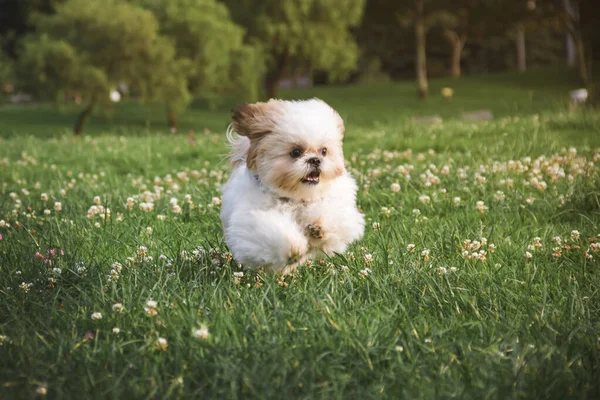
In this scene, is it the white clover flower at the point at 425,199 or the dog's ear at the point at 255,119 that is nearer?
the dog's ear at the point at 255,119

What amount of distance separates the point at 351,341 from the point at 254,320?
59cm

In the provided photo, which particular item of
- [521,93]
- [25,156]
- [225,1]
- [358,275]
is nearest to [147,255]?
[358,275]

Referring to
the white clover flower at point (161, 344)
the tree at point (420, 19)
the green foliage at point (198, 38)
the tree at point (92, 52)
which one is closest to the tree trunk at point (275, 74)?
the green foliage at point (198, 38)

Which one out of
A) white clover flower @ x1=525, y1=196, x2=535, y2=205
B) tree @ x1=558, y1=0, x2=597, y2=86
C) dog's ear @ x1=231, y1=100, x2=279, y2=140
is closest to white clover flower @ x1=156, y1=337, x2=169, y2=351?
dog's ear @ x1=231, y1=100, x2=279, y2=140

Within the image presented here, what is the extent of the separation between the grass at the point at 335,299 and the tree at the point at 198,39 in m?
18.9

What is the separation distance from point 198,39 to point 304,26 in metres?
7.65

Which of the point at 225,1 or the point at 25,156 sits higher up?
the point at 225,1

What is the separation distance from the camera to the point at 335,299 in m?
4.30

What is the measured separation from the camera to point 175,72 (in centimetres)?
2597

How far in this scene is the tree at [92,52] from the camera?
23609 millimetres

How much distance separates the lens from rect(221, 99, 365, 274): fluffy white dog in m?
4.56

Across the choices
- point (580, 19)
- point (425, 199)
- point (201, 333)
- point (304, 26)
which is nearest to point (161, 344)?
point (201, 333)

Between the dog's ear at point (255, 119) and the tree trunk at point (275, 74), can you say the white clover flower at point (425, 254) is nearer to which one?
the dog's ear at point (255, 119)

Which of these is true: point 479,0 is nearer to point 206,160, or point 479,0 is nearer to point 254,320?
point 206,160
